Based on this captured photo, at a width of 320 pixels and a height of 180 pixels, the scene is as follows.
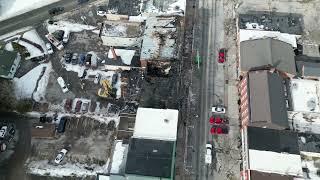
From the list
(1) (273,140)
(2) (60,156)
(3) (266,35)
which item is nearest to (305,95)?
(1) (273,140)

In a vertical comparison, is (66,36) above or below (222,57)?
above

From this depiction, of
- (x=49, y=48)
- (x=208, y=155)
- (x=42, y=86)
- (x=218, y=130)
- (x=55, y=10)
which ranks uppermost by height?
(x=55, y=10)

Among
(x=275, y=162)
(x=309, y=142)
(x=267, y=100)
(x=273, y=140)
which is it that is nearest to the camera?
(x=275, y=162)

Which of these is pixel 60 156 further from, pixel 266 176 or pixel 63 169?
pixel 266 176

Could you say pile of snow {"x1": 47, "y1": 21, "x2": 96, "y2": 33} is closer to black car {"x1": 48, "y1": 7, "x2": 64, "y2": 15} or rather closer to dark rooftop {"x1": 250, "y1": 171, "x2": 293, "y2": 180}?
black car {"x1": 48, "y1": 7, "x2": 64, "y2": 15}

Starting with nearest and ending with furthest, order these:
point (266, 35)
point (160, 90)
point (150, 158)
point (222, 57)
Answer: point (150, 158) → point (160, 90) → point (266, 35) → point (222, 57)

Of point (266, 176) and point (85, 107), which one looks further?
point (85, 107)

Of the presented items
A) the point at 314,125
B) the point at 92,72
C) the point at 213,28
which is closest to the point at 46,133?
the point at 92,72
